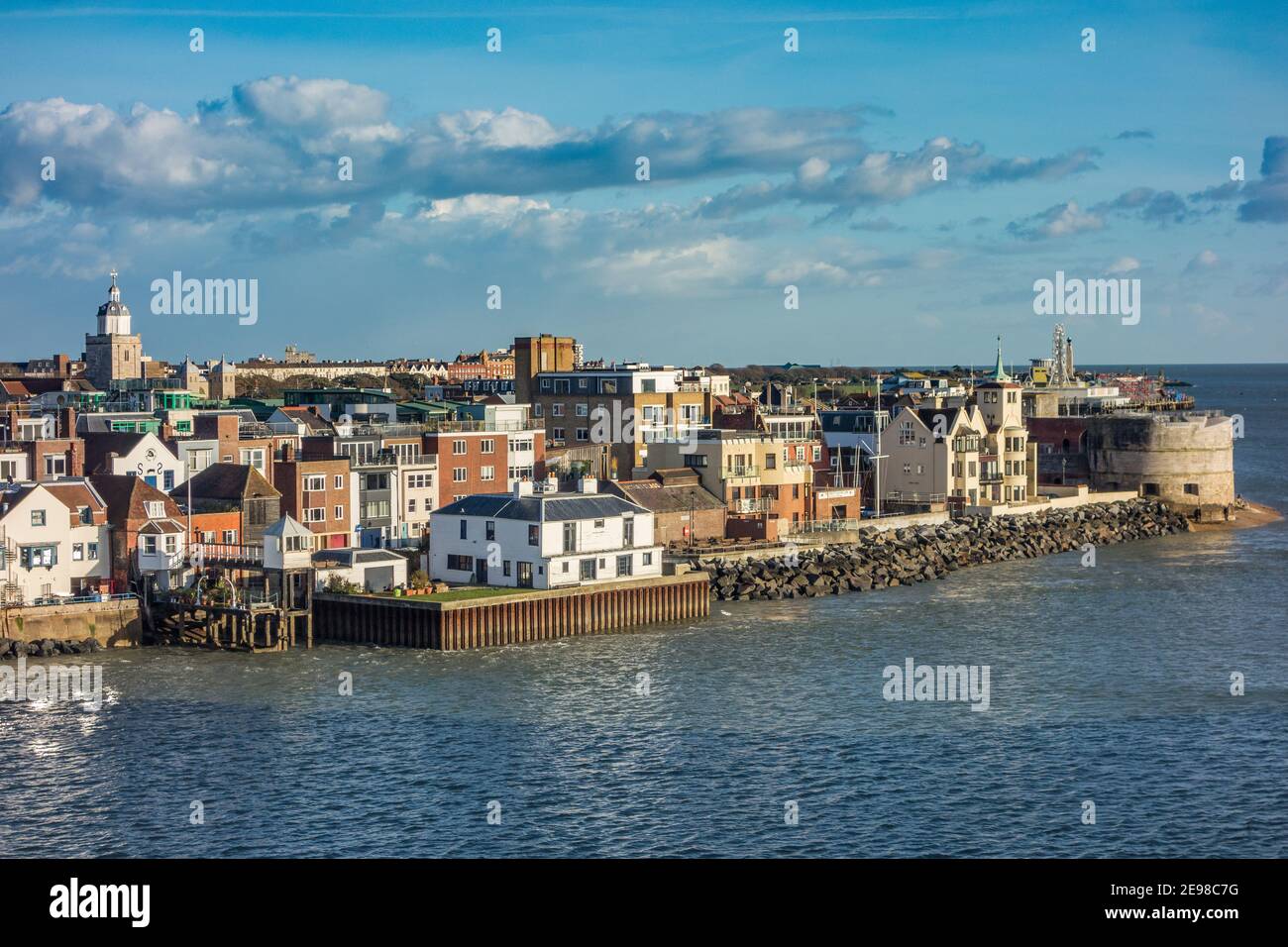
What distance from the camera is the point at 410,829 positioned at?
31484mm

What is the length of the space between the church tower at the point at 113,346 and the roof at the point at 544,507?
223 ft

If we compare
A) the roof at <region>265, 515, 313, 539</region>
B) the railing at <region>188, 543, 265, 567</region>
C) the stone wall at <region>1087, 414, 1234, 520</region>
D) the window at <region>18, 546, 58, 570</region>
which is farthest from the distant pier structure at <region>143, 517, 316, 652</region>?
the stone wall at <region>1087, 414, 1234, 520</region>

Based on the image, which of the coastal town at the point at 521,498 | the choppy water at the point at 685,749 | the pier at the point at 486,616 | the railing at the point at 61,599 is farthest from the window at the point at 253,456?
the choppy water at the point at 685,749

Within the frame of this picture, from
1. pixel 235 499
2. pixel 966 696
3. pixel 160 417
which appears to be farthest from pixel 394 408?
pixel 966 696

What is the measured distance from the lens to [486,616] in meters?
53.1

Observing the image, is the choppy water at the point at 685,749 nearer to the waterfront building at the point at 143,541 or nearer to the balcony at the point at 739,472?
the waterfront building at the point at 143,541

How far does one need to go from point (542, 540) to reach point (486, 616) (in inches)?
163

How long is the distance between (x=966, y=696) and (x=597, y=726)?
11127mm

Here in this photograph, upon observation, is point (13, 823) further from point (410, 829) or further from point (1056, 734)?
point (1056, 734)

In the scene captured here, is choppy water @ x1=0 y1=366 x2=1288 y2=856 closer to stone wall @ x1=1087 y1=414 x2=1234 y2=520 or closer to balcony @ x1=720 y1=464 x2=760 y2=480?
balcony @ x1=720 y1=464 x2=760 y2=480

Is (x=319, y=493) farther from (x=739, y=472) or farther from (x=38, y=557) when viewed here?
(x=739, y=472)

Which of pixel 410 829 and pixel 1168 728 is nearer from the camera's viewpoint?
pixel 410 829

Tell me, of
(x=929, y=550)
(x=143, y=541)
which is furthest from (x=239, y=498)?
(x=929, y=550)

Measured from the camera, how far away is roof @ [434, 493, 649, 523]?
5700 centimetres
